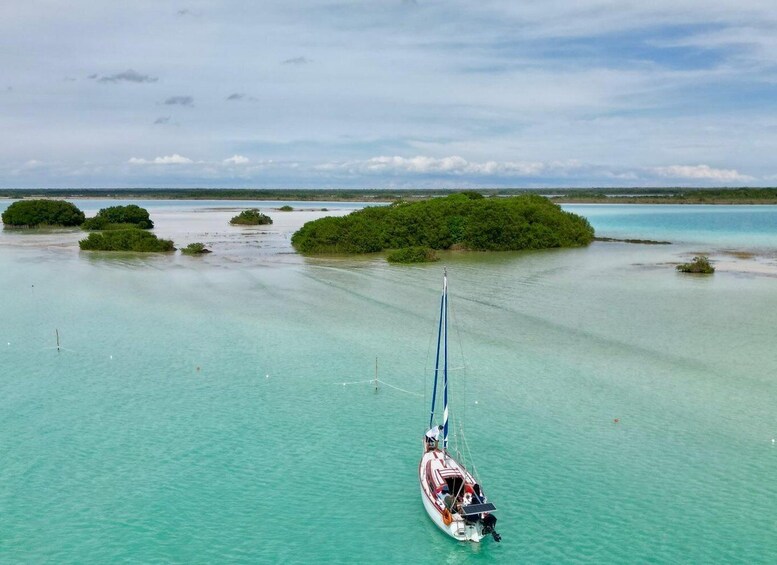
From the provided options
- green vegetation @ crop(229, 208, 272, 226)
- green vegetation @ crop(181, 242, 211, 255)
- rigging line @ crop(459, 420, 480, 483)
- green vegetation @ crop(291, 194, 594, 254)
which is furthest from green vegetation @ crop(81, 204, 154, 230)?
rigging line @ crop(459, 420, 480, 483)

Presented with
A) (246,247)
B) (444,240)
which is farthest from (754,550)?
(246,247)

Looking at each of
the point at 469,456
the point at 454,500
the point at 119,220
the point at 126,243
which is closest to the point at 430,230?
the point at 126,243

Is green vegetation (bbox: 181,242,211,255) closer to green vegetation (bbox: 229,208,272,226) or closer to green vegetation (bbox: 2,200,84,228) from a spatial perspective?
green vegetation (bbox: 2,200,84,228)

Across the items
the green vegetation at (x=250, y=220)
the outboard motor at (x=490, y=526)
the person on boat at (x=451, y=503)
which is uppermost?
the green vegetation at (x=250, y=220)

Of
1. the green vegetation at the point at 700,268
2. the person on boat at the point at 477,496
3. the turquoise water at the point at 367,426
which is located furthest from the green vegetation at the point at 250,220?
the person on boat at the point at 477,496

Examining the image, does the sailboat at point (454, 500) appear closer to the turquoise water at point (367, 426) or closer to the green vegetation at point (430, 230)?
the turquoise water at point (367, 426)

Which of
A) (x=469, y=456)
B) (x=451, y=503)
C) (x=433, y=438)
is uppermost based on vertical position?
(x=433, y=438)

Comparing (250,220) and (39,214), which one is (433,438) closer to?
(39,214)
